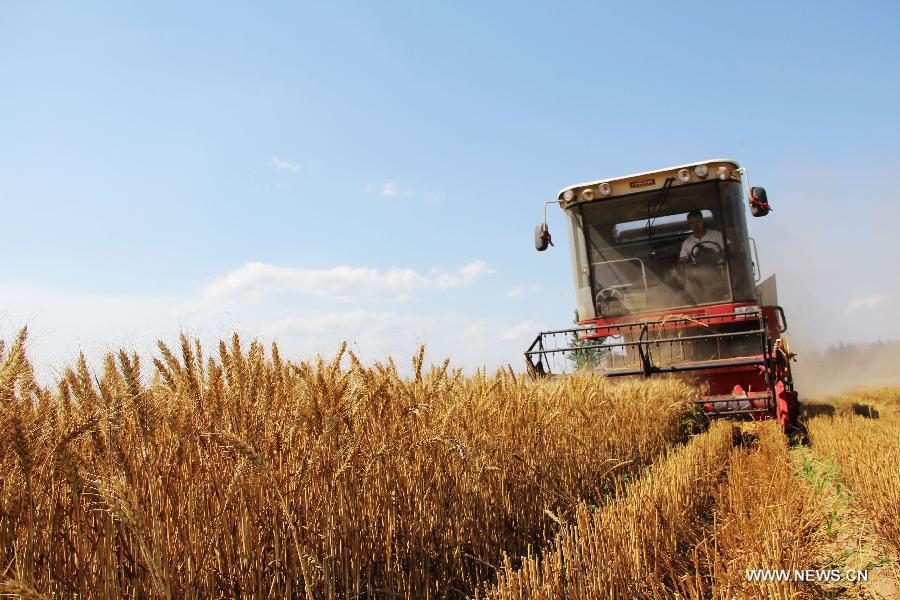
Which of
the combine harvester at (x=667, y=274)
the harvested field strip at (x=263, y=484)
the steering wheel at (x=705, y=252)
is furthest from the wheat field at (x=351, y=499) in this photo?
the steering wheel at (x=705, y=252)

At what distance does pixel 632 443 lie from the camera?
188 inches

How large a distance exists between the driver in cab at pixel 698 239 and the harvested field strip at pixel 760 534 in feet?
11.4

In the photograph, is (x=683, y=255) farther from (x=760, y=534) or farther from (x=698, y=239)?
(x=760, y=534)

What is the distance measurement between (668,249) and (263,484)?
21.8 feet

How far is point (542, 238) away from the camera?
7.69 metres

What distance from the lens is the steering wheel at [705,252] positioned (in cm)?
741

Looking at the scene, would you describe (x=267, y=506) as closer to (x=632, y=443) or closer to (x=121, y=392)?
(x=121, y=392)

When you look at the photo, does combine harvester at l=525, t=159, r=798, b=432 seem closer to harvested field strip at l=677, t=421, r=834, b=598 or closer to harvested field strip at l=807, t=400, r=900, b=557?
harvested field strip at l=807, t=400, r=900, b=557

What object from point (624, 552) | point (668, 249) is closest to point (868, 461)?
point (624, 552)

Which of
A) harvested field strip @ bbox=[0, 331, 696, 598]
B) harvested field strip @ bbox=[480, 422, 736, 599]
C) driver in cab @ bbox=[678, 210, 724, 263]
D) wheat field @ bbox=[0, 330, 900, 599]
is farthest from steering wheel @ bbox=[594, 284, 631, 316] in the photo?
harvested field strip @ bbox=[0, 331, 696, 598]

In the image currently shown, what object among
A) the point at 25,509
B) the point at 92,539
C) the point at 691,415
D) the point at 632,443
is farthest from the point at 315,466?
the point at 691,415

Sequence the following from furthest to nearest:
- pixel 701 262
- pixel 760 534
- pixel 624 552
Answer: pixel 701 262 < pixel 760 534 < pixel 624 552

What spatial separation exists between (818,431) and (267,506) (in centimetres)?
580

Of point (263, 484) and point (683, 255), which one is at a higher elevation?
point (683, 255)
